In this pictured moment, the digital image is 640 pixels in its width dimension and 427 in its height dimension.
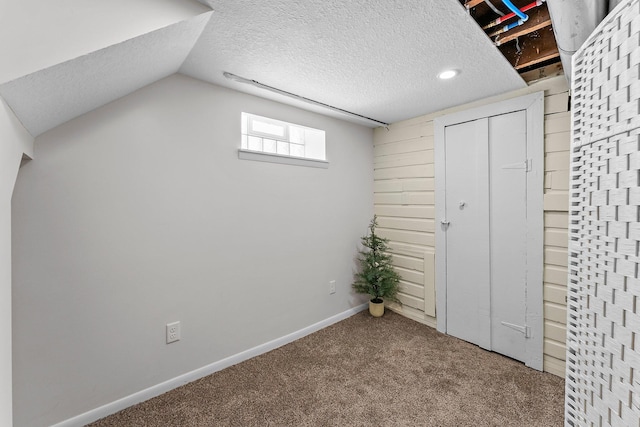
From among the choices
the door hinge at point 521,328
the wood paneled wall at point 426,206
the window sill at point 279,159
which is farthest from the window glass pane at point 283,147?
the door hinge at point 521,328

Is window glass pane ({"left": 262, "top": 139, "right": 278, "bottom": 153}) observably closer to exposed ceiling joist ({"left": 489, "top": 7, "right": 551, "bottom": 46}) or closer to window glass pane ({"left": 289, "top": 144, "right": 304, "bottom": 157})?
window glass pane ({"left": 289, "top": 144, "right": 304, "bottom": 157})

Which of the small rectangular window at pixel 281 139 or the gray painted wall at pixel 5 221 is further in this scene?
the small rectangular window at pixel 281 139

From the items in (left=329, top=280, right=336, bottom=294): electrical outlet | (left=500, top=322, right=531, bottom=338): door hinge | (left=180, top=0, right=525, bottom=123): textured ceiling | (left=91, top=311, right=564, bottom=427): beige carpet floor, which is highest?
(left=180, top=0, right=525, bottom=123): textured ceiling

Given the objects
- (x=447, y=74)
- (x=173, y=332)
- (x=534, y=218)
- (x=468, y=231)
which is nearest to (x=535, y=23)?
(x=447, y=74)

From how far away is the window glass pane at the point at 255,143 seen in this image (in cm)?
233

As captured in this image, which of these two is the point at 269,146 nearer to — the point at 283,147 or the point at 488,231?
the point at 283,147

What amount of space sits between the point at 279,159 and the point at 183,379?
1804 mm

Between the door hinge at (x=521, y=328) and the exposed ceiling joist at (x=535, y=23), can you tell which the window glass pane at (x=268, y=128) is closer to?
the exposed ceiling joist at (x=535, y=23)

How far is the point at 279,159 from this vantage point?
2377 mm

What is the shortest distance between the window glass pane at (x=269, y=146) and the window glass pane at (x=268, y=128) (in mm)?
71

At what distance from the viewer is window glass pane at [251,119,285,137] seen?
2352 millimetres

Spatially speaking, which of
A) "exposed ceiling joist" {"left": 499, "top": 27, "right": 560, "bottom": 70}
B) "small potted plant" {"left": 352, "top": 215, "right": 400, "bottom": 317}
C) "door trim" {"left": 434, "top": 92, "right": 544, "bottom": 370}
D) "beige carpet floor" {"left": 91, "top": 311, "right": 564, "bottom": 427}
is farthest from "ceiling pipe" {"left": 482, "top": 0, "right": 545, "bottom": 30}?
"beige carpet floor" {"left": 91, "top": 311, "right": 564, "bottom": 427}

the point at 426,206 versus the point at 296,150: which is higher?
the point at 296,150

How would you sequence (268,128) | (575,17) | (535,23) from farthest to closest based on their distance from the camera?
(268,128), (535,23), (575,17)
